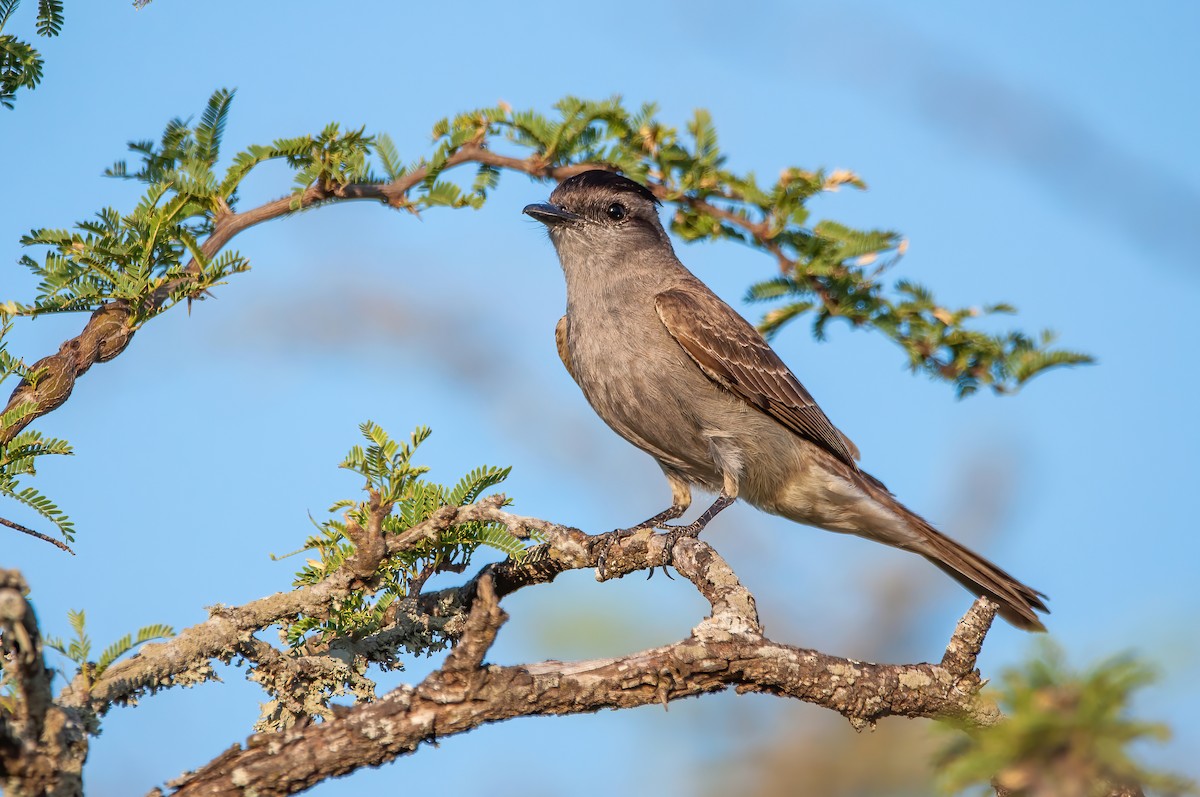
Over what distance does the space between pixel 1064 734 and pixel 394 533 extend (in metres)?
2.75

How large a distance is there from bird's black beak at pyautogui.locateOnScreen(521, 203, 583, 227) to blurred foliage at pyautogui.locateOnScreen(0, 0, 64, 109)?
3527 millimetres

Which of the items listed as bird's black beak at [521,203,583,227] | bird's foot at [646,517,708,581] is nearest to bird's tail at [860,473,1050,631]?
bird's foot at [646,517,708,581]

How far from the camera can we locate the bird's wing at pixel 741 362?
272 inches

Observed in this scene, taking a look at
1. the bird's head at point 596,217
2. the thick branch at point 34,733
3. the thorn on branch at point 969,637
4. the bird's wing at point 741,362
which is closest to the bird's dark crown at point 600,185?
the bird's head at point 596,217

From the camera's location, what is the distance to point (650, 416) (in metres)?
6.73

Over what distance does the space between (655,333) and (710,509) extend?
1167 mm

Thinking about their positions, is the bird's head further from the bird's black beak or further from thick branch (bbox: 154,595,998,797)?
thick branch (bbox: 154,595,998,797)

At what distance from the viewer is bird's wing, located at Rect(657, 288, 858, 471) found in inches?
272

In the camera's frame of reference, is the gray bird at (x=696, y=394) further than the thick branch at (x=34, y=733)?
Yes

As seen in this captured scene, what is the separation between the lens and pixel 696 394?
6.86 metres

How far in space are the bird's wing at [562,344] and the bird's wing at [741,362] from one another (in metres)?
0.04

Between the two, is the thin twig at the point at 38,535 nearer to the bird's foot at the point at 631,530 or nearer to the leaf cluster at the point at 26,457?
the leaf cluster at the point at 26,457

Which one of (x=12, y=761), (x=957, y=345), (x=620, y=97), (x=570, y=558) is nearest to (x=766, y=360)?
(x=957, y=345)

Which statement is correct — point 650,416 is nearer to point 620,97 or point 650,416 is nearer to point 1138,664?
point 620,97
